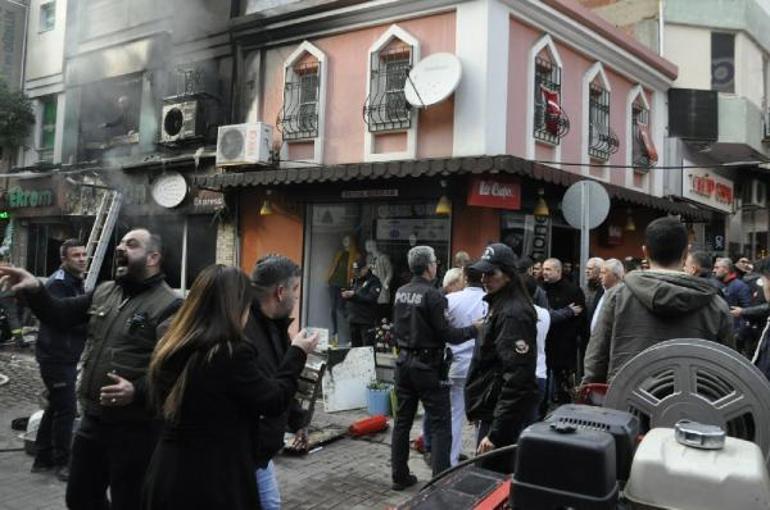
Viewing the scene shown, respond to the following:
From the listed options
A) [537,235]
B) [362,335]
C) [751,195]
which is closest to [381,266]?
[362,335]

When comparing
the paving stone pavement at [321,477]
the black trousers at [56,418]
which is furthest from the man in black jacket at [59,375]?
the paving stone pavement at [321,477]

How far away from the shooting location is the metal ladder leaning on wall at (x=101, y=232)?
12141 millimetres

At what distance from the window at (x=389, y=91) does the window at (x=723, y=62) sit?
28.3 feet

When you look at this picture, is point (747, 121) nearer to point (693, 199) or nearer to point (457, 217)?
point (693, 199)

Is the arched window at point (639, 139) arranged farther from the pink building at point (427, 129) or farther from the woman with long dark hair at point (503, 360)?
the woman with long dark hair at point (503, 360)

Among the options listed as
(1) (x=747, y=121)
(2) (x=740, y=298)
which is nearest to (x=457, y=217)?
(2) (x=740, y=298)

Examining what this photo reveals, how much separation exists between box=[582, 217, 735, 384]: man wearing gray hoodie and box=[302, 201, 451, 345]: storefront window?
6289 mm

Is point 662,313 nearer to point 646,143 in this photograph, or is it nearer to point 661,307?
point 661,307

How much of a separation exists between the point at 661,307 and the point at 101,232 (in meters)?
12.0

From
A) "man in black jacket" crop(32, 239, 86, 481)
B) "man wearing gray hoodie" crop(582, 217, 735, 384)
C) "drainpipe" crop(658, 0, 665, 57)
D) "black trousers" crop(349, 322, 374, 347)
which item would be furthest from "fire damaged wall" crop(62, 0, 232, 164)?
"man wearing gray hoodie" crop(582, 217, 735, 384)

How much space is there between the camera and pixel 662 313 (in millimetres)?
2787

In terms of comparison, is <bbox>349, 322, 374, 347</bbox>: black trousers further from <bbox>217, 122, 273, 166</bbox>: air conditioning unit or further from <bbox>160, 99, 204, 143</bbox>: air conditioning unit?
<bbox>160, 99, 204, 143</bbox>: air conditioning unit

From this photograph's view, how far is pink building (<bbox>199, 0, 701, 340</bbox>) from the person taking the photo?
29.1ft

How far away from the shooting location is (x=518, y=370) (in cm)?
360
